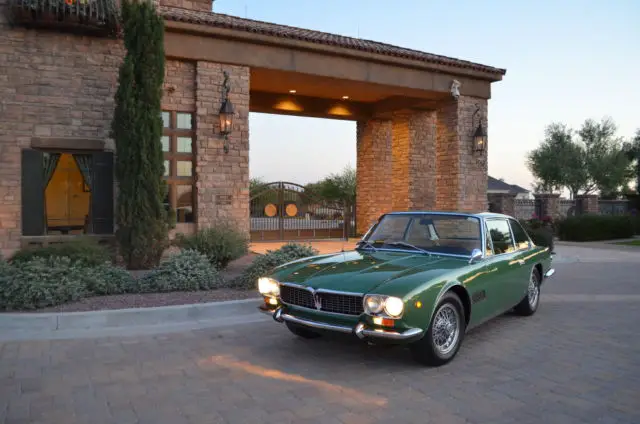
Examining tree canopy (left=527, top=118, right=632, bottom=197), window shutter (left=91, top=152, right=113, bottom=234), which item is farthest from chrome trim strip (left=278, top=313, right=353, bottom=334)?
tree canopy (left=527, top=118, right=632, bottom=197)

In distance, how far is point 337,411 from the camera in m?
3.69

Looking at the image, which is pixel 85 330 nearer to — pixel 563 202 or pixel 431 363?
pixel 431 363

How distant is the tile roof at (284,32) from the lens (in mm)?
10805

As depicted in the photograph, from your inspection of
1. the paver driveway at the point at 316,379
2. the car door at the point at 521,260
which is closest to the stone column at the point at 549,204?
the car door at the point at 521,260

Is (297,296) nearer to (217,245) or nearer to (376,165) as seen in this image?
(217,245)

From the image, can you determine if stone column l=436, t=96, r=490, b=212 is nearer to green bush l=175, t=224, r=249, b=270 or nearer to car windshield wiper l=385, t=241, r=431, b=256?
green bush l=175, t=224, r=249, b=270

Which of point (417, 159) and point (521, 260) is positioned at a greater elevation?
point (417, 159)

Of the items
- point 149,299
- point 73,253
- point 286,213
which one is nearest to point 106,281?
point 149,299

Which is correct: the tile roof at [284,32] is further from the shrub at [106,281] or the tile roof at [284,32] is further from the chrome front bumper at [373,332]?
the chrome front bumper at [373,332]

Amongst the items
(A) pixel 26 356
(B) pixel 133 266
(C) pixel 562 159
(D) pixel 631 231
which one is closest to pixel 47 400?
(A) pixel 26 356

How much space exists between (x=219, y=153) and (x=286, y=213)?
15.7ft

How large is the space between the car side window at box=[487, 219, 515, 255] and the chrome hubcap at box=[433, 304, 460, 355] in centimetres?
125

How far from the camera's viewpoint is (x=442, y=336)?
4.76 meters

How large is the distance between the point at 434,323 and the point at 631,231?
21208 mm
